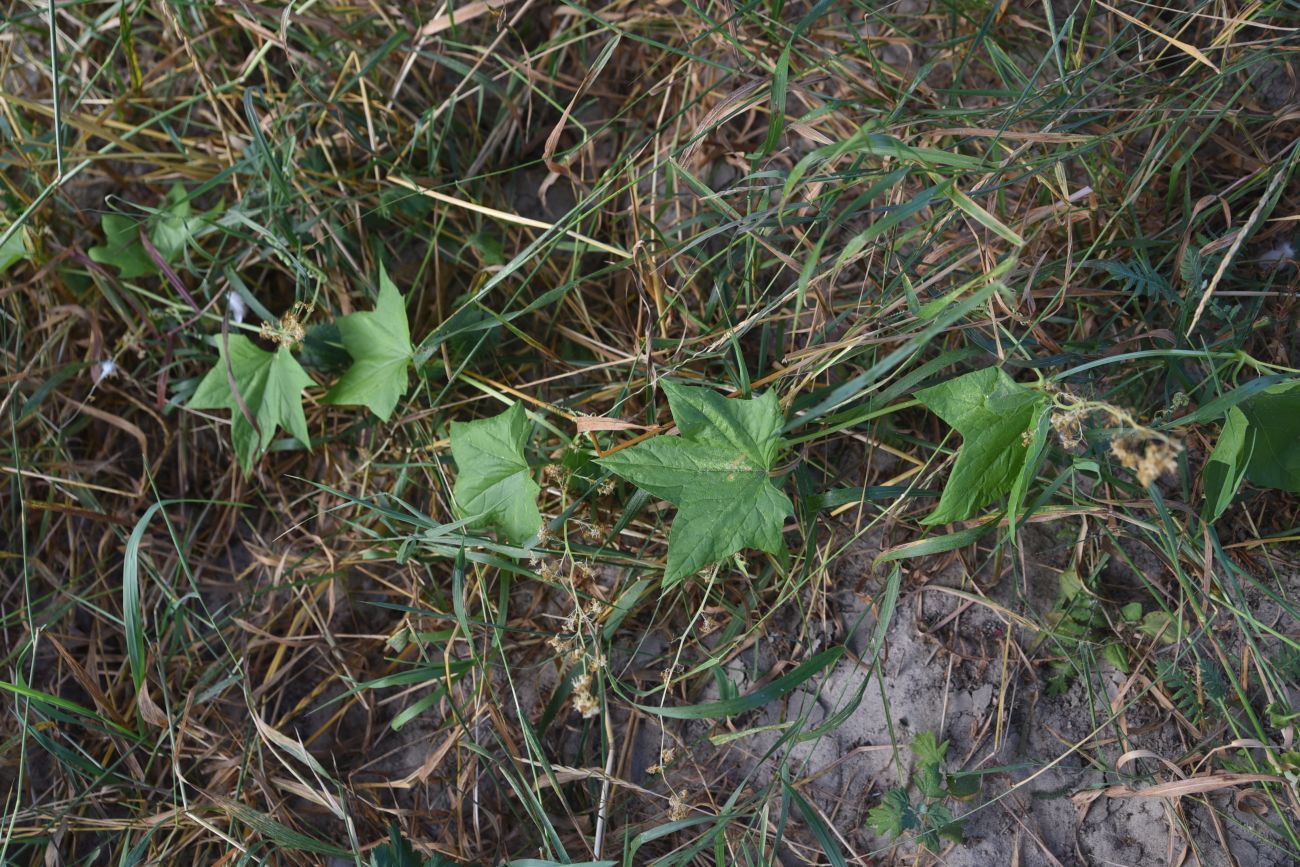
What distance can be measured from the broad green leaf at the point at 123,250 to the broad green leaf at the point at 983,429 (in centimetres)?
172

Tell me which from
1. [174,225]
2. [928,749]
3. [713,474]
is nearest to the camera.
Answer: [713,474]

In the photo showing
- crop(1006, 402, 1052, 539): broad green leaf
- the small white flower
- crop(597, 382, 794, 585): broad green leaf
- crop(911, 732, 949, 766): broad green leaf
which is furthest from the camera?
the small white flower

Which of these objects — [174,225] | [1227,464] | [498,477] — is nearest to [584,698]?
[498,477]

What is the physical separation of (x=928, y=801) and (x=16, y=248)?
7.35 feet

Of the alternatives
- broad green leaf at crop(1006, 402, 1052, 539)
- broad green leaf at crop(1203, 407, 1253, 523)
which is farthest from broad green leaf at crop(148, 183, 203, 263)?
broad green leaf at crop(1203, 407, 1253, 523)

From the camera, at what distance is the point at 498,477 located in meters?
1.63

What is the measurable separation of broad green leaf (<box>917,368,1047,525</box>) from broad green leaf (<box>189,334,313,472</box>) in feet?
4.07

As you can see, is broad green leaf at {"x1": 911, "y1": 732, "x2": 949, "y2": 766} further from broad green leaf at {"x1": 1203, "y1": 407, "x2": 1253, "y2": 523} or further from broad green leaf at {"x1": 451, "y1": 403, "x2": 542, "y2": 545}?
broad green leaf at {"x1": 451, "y1": 403, "x2": 542, "y2": 545}

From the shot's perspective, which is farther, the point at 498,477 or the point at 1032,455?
the point at 498,477

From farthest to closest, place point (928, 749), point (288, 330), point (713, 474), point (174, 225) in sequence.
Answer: point (174, 225)
point (288, 330)
point (928, 749)
point (713, 474)

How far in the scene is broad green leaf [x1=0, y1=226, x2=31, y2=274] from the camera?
1.97m

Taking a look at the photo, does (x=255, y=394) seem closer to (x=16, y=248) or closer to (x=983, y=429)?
(x=16, y=248)

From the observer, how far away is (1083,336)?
1.65m

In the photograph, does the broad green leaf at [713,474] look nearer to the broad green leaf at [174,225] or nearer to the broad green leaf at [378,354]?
the broad green leaf at [378,354]
